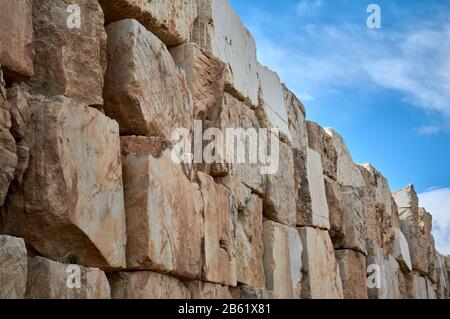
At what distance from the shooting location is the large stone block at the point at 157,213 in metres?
3.36

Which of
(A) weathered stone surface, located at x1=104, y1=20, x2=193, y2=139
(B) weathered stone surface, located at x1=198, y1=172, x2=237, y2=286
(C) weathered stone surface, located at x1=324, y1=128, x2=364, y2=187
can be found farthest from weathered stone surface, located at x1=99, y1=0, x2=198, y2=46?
(C) weathered stone surface, located at x1=324, y1=128, x2=364, y2=187

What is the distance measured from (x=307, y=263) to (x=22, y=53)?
3.70 m

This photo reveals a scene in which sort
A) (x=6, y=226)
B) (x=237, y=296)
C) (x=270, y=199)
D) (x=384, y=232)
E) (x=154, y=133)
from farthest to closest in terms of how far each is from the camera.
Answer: (x=384, y=232)
(x=270, y=199)
(x=237, y=296)
(x=154, y=133)
(x=6, y=226)

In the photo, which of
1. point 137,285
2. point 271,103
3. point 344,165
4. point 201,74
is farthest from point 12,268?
point 344,165

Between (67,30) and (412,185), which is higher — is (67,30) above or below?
below

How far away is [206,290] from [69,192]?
134 centimetres

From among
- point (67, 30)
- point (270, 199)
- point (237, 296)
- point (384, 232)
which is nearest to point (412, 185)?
point (384, 232)

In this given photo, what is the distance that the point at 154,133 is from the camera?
370 cm

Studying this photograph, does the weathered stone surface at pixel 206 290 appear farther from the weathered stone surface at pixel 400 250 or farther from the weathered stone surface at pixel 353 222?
the weathered stone surface at pixel 400 250

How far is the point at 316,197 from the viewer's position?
21.9ft

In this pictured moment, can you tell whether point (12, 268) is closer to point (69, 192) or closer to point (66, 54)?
point (69, 192)

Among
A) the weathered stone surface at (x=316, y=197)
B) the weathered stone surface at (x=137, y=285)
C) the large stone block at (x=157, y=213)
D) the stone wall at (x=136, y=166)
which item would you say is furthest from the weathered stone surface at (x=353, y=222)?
the weathered stone surface at (x=137, y=285)

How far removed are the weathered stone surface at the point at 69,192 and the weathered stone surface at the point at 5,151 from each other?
0.52 feet

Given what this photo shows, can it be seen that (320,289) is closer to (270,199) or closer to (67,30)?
(270,199)
